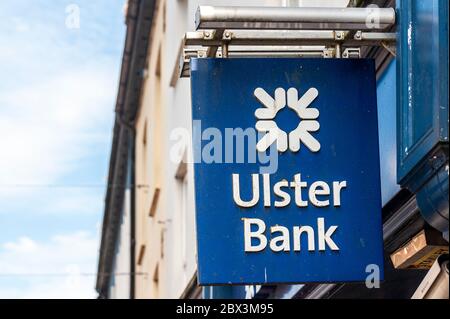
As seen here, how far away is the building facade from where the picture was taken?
5734 millimetres

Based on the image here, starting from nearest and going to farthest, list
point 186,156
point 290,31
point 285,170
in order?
1. point 285,170
2. point 290,31
3. point 186,156

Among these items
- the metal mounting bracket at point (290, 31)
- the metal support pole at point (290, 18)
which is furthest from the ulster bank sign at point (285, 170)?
the metal support pole at point (290, 18)

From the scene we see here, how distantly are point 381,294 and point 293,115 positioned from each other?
2.75 meters

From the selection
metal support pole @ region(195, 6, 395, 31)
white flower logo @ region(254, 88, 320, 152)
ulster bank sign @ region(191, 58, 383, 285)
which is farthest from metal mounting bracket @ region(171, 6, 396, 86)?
white flower logo @ region(254, 88, 320, 152)

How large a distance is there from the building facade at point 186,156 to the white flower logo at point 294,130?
457 millimetres

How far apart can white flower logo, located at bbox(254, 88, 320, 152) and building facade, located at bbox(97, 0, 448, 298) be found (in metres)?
0.46

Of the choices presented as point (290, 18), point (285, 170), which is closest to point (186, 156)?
point (285, 170)

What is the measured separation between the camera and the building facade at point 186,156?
573 cm

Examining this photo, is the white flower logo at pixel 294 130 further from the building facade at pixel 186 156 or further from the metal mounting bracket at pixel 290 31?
the building facade at pixel 186 156

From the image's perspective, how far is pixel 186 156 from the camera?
583 inches

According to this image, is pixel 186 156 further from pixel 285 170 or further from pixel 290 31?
pixel 285 170

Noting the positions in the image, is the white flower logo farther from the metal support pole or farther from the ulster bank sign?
the metal support pole

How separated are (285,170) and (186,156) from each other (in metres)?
8.33
